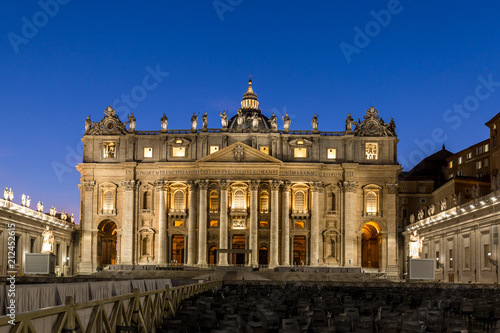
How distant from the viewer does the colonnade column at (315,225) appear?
100 meters

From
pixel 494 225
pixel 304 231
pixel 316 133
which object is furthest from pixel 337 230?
pixel 494 225

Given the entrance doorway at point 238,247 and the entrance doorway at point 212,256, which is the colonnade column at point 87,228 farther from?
the entrance doorway at point 238,247

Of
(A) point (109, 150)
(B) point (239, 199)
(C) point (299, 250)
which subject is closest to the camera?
(B) point (239, 199)

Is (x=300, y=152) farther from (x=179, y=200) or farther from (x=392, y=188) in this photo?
(x=179, y=200)

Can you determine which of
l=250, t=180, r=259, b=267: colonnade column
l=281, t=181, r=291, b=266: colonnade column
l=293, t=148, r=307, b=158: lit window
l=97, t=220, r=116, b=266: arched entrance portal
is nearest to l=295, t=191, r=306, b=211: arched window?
l=281, t=181, r=291, b=266: colonnade column

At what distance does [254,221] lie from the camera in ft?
328

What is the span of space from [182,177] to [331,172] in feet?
73.8

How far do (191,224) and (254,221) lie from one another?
9.42 m

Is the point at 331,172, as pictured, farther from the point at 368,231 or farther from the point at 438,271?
the point at 438,271

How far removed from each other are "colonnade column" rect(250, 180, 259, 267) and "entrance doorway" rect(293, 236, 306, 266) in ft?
22.5

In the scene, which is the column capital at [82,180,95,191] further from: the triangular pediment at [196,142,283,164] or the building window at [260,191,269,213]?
the building window at [260,191,269,213]

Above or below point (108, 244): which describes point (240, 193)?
above

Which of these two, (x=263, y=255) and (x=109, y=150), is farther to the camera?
(x=109, y=150)

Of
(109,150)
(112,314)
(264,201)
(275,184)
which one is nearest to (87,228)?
(109,150)
